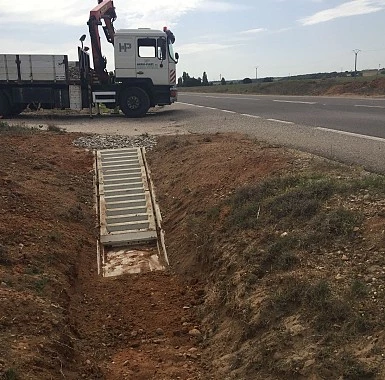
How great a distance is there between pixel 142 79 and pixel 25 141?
6.99 m

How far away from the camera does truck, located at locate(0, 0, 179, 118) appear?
16.9 meters

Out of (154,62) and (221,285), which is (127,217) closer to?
(221,285)

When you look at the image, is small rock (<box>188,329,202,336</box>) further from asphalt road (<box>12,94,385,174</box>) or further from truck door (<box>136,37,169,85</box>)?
truck door (<box>136,37,169,85</box>)

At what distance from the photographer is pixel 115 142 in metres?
11.7

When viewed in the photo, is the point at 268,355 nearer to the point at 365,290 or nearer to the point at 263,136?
the point at 365,290

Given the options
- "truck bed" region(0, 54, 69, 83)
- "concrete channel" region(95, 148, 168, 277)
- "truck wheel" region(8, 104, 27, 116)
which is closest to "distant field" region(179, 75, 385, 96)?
"truck bed" region(0, 54, 69, 83)

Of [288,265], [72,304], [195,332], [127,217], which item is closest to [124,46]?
[127,217]

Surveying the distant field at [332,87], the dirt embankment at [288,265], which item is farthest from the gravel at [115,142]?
the distant field at [332,87]

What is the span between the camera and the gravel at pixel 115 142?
37.5 feet

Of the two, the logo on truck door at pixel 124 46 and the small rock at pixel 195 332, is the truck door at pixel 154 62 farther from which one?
the small rock at pixel 195 332

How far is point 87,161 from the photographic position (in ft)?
34.6

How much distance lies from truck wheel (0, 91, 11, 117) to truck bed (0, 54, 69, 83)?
2.49ft

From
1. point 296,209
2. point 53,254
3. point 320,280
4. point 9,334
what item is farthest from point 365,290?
point 53,254

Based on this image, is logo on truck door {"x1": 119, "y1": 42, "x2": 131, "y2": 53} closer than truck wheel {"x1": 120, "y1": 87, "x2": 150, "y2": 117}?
Yes
